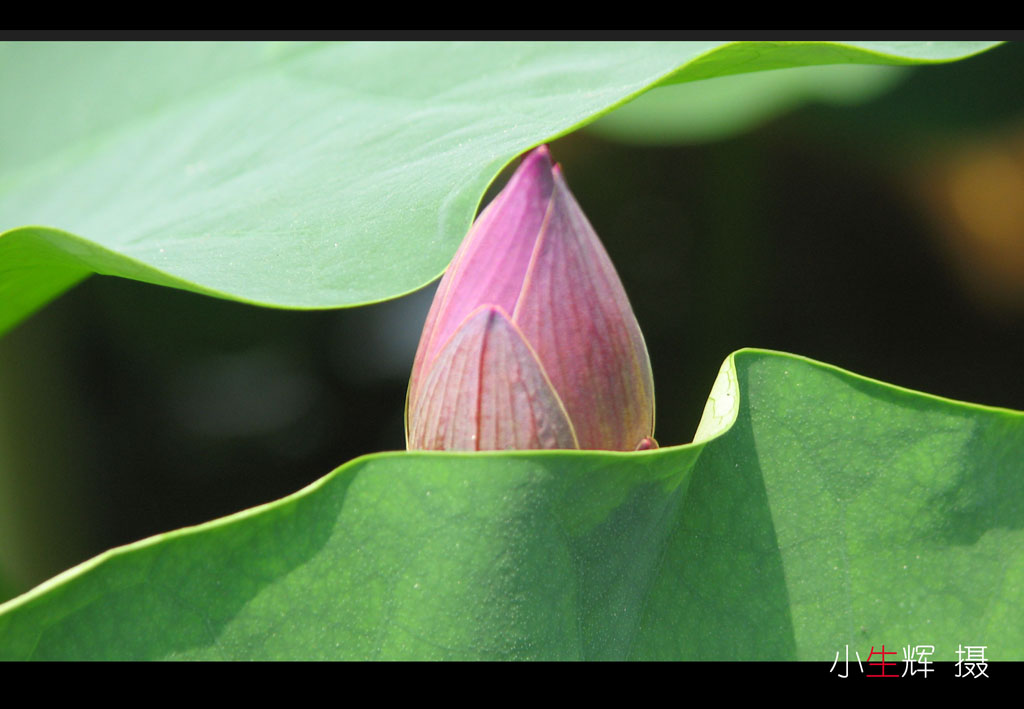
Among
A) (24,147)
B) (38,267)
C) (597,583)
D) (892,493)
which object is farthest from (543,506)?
(24,147)

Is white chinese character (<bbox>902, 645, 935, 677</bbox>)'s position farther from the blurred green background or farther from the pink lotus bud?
the blurred green background

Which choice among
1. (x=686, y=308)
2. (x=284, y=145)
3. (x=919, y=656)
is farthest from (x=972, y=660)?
(x=686, y=308)

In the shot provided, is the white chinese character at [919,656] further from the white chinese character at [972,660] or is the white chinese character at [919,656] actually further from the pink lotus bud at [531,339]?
the pink lotus bud at [531,339]

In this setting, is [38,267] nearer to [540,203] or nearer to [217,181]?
[217,181]

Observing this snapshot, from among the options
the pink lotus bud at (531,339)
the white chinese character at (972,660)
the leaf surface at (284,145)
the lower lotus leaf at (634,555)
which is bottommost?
the white chinese character at (972,660)

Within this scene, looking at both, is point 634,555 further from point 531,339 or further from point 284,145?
point 284,145

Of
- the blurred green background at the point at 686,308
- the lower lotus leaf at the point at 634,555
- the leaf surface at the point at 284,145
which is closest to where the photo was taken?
the lower lotus leaf at the point at 634,555

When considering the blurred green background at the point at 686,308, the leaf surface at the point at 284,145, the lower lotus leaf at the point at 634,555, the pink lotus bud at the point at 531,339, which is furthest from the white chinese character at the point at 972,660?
the blurred green background at the point at 686,308
